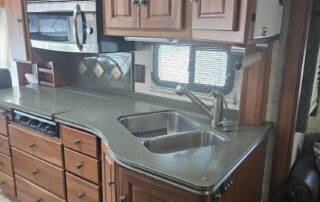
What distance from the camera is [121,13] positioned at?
170 cm

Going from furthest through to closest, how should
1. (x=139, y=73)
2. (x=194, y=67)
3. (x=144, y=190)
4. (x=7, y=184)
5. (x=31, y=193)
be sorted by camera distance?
(x=7, y=184), (x=139, y=73), (x=31, y=193), (x=194, y=67), (x=144, y=190)

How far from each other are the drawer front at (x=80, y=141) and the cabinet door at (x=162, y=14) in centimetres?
73

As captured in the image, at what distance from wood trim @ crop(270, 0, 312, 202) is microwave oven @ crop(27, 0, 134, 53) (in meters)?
1.12

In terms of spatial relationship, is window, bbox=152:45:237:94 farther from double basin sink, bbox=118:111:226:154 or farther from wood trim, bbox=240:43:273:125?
double basin sink, bbox=118:111:226:154

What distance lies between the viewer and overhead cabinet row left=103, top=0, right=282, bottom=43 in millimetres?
1200

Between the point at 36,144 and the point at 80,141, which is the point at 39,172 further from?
the point at 80,141

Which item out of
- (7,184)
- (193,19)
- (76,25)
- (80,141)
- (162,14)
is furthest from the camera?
(7,184)

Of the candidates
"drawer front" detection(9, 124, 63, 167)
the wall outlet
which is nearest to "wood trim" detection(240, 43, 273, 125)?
the wall outlet

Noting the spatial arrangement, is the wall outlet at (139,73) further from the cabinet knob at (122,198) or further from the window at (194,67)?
the cabinet knob at (122,198)

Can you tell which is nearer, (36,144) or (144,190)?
(144,190)

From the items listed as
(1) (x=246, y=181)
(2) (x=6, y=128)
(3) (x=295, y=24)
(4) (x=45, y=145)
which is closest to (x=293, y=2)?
(3) (x=295, y=24)

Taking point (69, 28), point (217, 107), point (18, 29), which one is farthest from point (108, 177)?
point (18, 29)

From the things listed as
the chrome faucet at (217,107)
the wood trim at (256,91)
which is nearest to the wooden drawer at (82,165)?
the chrome faucet at (217,107)

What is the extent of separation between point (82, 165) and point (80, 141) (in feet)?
0.50
